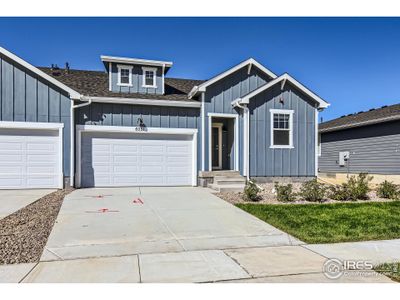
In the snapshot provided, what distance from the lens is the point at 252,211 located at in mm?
8039

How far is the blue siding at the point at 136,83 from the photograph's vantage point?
13.8m

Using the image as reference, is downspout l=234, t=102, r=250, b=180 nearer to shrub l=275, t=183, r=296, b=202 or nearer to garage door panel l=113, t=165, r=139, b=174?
shrub l=275, t=183, r=296, b=202

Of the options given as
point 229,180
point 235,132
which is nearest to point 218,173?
point 229,180

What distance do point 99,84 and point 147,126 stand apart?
11.4 feet

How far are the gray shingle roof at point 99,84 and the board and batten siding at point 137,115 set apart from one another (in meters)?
0.52

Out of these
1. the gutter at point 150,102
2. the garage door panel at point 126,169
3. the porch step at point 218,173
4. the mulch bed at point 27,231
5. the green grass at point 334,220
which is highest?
the gutter at point 150,102

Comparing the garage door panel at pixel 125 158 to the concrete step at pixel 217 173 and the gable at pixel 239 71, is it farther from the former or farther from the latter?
the gable at pixel 239 71

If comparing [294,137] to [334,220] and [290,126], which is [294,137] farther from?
[334,220]

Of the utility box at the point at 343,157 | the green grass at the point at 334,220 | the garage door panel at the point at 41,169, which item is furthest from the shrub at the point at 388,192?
the garage door panel at the point at 41,169

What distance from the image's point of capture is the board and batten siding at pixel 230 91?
13.4 m

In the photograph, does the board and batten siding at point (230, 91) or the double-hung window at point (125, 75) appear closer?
the board and batten siding at point (230, 91)

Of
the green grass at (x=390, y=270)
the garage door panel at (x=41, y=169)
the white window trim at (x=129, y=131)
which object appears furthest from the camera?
the white window trim at (x=129, y=131)

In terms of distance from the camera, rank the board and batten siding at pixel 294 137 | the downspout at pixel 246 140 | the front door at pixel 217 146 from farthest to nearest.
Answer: the front door at pixel 217 146 → the board and batten siding at pixel 294 137 → the downspout at pixel 246 140

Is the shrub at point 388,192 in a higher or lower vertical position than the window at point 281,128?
lower
